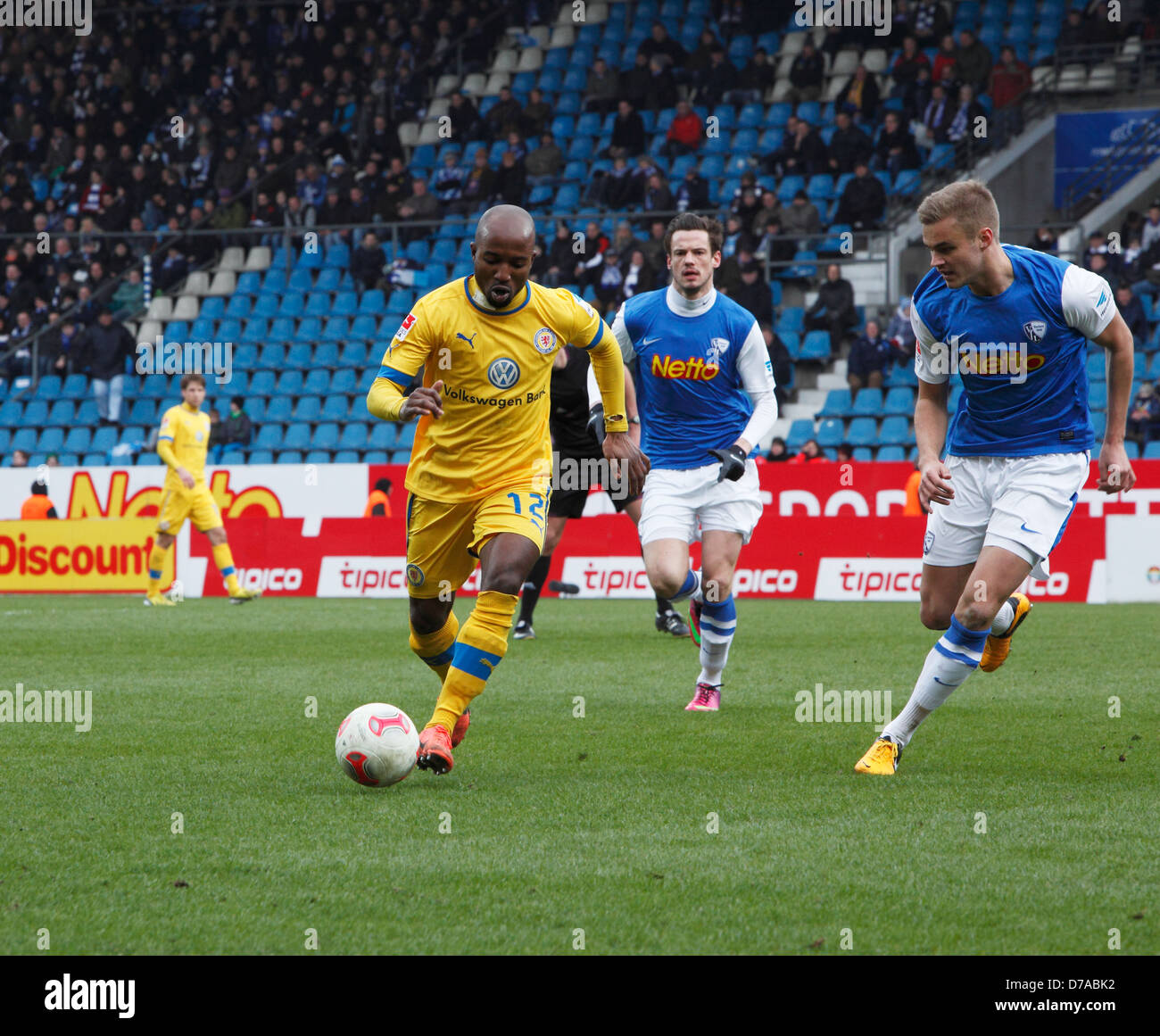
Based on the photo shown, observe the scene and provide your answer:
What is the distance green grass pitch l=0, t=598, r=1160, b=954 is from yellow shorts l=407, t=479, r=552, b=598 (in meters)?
0.81

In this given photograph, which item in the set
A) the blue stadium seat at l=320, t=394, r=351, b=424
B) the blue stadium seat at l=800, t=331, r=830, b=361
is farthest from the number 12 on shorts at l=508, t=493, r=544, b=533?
the blue stadium seat at l=320, t=394, r=351, b=424

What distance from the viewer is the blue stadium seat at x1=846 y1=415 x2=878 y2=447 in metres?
20.5

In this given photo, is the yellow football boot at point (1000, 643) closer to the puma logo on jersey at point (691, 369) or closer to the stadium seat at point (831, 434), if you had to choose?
the puma logo on jersey at point (691, 369)

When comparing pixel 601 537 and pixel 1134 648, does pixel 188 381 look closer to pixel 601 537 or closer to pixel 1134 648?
pixel 601 537

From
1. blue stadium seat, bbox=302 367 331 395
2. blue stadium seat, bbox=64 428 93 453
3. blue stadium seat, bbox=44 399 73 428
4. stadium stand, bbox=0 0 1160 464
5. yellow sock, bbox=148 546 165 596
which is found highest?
stadium stand, bbox=0 0 1160 464

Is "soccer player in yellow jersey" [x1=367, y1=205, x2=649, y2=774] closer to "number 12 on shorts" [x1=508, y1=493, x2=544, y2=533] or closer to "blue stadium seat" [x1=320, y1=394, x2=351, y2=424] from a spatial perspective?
"number 12 on shorts" [x1=508, y1=493, x2=544, y2=533]

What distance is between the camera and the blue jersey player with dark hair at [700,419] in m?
8.34

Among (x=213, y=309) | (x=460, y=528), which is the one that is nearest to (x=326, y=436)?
(x=213, y=309)

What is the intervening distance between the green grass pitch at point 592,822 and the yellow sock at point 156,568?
684cm

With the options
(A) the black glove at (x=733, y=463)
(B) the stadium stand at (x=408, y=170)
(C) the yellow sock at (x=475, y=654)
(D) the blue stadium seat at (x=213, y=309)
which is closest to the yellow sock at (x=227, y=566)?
(B) the stadium stand at (x=408, y=170)

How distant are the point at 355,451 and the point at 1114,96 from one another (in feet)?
42.5

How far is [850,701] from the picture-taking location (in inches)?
329

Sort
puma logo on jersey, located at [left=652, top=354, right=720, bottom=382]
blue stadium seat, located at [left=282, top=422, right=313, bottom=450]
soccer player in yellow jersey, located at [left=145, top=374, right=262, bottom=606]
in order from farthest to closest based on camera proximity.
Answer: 1. blue stadium seat, located at [left=282, top=422, right=313, bottom=450]
2. soccer player in yellow jersey, located at [left=145, top=374, right=262, bottom=606]
3. puma logo on jersey, located at [left=652, top=354, right=720, bottom=382]
